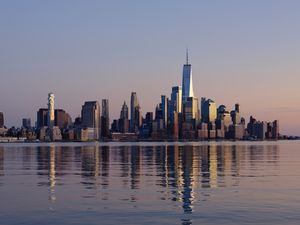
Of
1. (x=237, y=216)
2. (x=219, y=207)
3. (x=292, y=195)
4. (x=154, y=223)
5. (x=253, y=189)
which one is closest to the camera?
(x=154, y=223)

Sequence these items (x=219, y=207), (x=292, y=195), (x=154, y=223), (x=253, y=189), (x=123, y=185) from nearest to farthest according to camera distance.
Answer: (x=154, y=223), (x=219, y=207), (x=292, y=195), (x=253, y=189), (x=123, y=185)

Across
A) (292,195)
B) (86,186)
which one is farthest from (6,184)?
(292,195)

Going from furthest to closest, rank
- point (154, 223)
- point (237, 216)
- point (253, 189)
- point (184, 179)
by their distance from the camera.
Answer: point (184, 179) < point (253, 189) < point (237, 216) < point (154, 223)

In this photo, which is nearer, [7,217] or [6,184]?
[7,217]

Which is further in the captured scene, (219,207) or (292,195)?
Result: (292,195)

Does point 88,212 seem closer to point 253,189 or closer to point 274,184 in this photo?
point 253,189

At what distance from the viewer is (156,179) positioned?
56562 millimetres

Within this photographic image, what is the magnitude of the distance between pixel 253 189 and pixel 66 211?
18.8 meters

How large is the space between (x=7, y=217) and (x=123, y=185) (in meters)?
19.5

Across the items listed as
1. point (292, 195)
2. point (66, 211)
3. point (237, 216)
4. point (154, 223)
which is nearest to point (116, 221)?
point (154, 223)

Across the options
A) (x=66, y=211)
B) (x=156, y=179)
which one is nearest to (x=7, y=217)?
(x=66, y=211)

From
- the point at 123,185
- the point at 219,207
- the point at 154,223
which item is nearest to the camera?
the point at 154,223

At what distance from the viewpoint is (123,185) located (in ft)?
164

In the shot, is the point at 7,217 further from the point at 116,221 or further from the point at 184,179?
the point at 184,179
